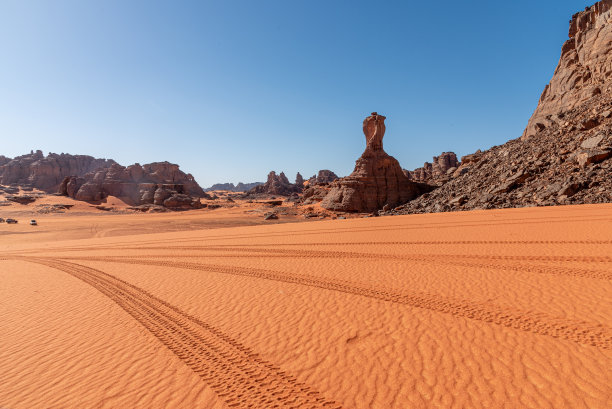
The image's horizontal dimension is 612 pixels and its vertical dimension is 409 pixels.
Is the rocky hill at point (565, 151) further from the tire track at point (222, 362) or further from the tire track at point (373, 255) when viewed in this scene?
the tire track at point (222, 362)

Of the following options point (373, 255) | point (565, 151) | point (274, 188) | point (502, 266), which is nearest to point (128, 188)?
point (274, 188)

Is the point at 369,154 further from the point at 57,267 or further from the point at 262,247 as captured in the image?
the point at 57,267

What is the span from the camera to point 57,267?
11500 millimetres

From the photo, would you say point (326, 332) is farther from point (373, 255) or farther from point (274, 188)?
point (274, 188)

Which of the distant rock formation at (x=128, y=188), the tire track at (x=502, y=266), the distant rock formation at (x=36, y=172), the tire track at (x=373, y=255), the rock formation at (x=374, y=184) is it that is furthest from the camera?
the distant rock formation at (x=36, y=172)

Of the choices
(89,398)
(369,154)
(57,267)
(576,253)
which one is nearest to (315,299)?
(89,398)

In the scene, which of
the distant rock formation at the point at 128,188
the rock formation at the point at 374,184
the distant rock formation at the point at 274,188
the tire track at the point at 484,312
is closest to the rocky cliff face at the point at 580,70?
the rock formation at the point at 374,184

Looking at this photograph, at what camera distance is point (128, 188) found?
188ft

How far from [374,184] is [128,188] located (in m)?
51.6

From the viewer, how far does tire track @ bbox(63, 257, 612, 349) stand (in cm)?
429

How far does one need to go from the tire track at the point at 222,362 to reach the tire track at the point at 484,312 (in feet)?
10.2

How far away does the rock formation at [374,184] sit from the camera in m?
36.2

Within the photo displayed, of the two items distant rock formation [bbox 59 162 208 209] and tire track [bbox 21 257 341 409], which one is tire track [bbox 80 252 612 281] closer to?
tire track [bbox 21 257 341 409]

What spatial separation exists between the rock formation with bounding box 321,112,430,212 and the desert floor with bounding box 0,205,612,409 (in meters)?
25.9
